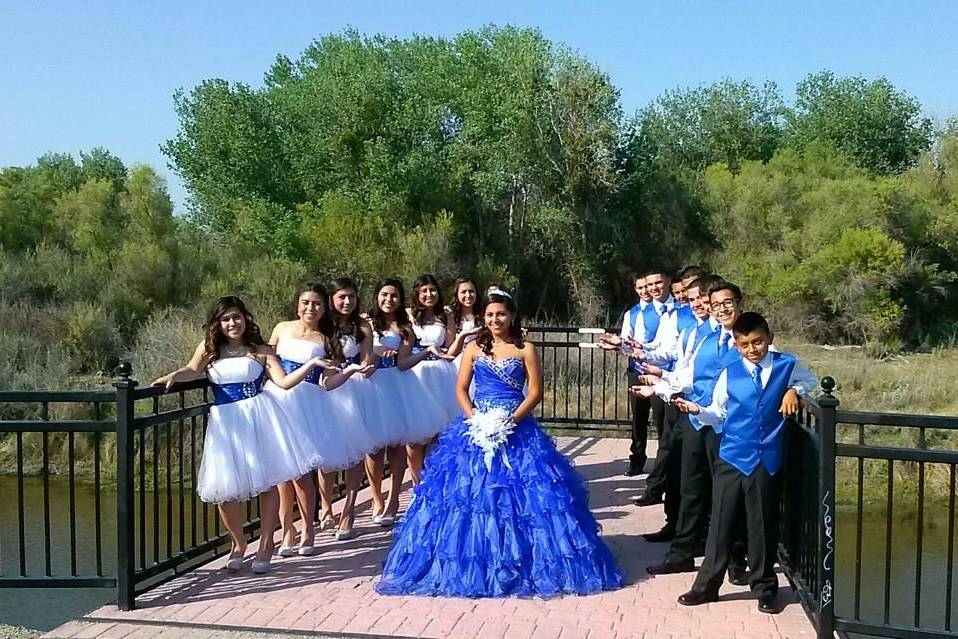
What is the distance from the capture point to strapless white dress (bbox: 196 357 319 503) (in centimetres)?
522

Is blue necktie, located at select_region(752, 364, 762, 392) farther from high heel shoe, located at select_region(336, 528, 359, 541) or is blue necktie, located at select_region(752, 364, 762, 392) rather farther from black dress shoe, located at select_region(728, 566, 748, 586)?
high heel shoe, located at select_region(336, 528, 359, 541)

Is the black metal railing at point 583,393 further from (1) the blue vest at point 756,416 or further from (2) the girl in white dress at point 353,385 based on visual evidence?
(1) the blue vest at point 756,416

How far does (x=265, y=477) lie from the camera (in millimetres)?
5332

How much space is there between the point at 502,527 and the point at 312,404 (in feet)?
4.96

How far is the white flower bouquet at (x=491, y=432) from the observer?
519 cm

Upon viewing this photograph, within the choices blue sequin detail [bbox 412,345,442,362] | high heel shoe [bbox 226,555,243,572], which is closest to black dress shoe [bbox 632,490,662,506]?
blue sequin detail [bbox 412,345,442,362]

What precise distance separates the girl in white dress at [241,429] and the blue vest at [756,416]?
2.47 meters

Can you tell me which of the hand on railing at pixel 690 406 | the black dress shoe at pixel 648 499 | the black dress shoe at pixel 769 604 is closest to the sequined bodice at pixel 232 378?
the hand on railing at pixel 690 406

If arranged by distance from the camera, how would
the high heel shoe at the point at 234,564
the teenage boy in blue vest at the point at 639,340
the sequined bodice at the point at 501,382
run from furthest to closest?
the teenage boy in blue vest at the point at 639,340
the high heel shoe at the point at 234,564
the sequined bodice at the point at 501,382

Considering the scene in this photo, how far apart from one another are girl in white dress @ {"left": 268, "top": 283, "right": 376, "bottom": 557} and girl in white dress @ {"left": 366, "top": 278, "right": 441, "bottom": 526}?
0.64 m

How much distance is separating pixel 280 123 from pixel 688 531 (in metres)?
21.7

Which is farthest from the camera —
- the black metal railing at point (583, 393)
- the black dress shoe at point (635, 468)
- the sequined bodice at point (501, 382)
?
the black metal railing at point (583, 393)

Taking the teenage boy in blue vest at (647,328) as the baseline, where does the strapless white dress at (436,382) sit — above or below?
below

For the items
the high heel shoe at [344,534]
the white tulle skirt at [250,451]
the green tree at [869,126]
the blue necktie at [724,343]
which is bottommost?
the high heel shoe at [344,534]
